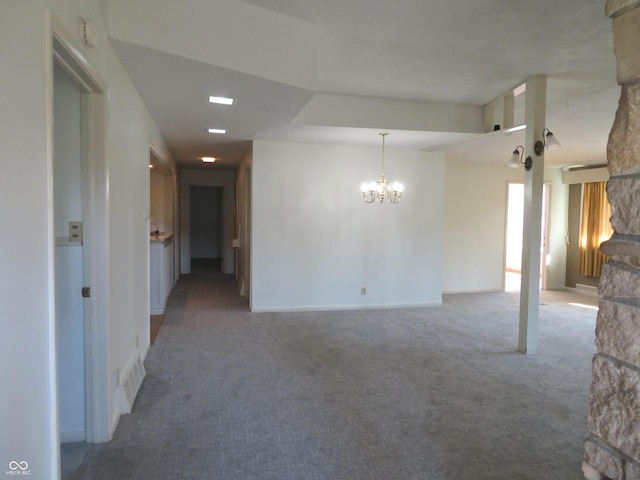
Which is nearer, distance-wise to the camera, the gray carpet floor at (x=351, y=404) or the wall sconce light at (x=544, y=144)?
the gray carpet floor at (x=351, y=404)

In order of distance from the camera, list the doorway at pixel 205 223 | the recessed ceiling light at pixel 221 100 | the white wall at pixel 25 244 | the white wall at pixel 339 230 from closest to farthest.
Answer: the white wall at pixel 25 244
the recessed ceiling light at pixel 221 100
the white wall at pixel 339 230
the doorway at pixel 205 223

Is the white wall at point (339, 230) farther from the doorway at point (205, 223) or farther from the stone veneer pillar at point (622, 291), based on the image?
the doorway at point (205, 223)

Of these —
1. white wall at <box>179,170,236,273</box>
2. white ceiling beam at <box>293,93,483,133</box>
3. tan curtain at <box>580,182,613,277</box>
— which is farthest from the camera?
white wall at <box>179,170,236,273</box>

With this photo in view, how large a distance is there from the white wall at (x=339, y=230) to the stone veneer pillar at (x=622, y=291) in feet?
15.7

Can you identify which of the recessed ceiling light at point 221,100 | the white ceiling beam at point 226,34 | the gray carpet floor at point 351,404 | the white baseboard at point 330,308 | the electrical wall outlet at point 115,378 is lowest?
the gray carpet floor at point 351,404

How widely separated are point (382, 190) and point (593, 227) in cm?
457

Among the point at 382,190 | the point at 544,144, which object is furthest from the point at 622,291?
the point at 382,190

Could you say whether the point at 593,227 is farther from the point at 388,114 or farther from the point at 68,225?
the point at 68,225

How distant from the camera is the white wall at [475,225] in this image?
7465 mm

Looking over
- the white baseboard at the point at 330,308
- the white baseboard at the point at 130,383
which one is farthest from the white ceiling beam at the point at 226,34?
the white baseboard at the point at 330,308

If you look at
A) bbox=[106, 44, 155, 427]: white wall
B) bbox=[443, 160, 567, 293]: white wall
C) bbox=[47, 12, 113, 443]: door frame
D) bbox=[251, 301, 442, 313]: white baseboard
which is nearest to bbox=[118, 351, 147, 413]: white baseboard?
bbox=[106, 44, 155, 427]: white wall

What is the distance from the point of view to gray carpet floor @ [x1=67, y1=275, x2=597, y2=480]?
88.3 inches

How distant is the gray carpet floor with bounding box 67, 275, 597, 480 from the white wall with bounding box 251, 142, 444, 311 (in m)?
0.75

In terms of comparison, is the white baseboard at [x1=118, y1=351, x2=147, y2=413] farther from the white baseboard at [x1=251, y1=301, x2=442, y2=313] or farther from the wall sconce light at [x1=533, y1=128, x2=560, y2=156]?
the wall sconce light at [x1=533, y1=128, x2=560, y2=156]
